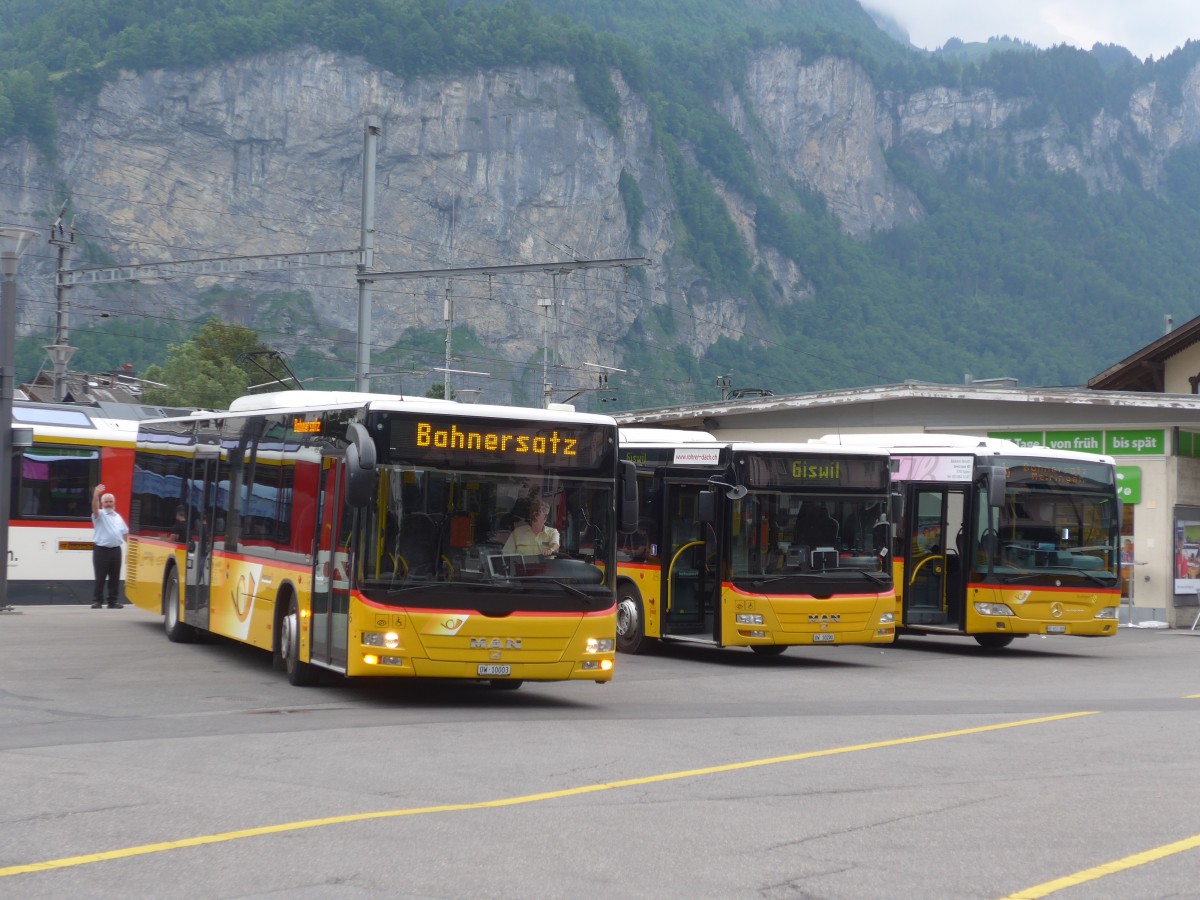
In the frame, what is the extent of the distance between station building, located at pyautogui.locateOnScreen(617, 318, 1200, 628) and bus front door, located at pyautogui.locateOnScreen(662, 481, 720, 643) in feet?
44.7

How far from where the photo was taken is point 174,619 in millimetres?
19547

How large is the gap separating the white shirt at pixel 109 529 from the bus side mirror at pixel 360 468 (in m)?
12.3

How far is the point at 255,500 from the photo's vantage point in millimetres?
16297

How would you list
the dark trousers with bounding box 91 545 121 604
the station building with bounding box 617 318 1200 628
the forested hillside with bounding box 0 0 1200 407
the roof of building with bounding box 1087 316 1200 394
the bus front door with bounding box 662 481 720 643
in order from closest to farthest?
the bus front door with bounding box 662 481 720 643, the dark trousers with bounding box 91 545 121 604, the station building with bounding box 617 318 1200 628, the roof of building with bounding box 1087 316 1200 394, the forested hillside with bounding box 0 0 1200 407

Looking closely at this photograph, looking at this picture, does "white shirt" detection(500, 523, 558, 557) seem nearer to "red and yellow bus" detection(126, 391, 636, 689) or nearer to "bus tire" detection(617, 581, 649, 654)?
"red and yellow bus" detection(126, 391, 636, 689)

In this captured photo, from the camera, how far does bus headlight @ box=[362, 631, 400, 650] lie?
1320 cm

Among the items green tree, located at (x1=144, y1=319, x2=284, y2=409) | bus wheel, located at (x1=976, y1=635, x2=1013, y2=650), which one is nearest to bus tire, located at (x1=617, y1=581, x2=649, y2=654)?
bus wheel, located at (x1=976, y1=635, x2=1013, y2=650)

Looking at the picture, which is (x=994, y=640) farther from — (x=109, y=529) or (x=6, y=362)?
(x=6, y=362)

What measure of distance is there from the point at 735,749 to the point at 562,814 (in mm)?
3173

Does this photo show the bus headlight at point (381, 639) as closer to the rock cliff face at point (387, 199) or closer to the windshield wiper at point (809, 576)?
the windshield wiper at point (809, 576)

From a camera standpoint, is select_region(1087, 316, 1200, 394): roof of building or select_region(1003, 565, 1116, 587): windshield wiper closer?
select_region(1003, 565, 1116, 587): windshield wiper

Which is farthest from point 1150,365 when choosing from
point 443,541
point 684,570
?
point 443,541

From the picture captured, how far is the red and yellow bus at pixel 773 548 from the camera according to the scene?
1898 cm

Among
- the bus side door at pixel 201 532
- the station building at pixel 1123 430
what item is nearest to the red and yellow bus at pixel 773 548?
the bus side door at pixel 201 532
